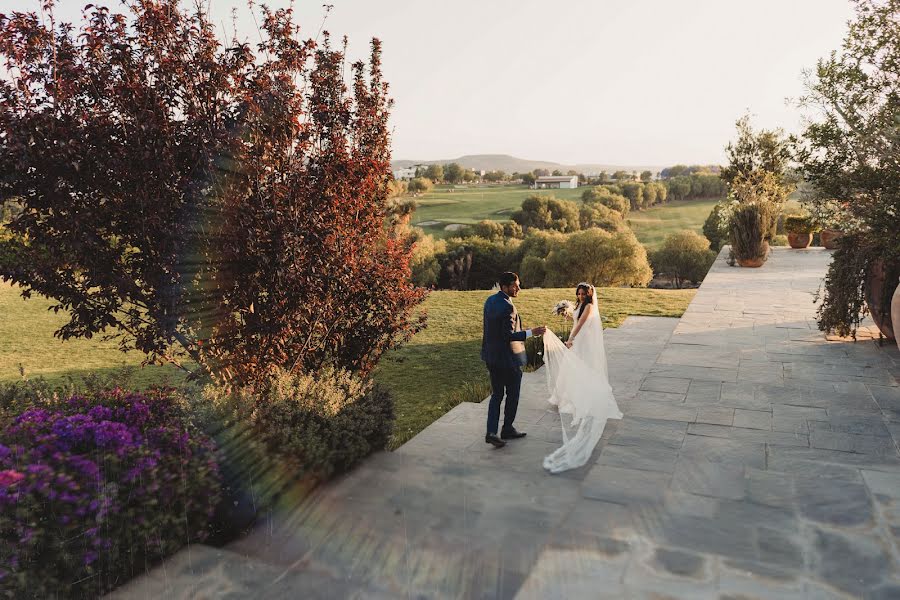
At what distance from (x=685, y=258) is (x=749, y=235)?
3352cm

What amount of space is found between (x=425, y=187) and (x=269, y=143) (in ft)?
274

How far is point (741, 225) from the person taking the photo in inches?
699

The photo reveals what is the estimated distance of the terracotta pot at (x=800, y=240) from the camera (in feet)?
70.2

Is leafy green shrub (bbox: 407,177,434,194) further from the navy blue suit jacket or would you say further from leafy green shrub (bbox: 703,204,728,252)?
the navy blue suit jacket

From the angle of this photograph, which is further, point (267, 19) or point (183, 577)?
point (267, 19)

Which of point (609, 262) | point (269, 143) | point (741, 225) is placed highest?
point (269, 143)

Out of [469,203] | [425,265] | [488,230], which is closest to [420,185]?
[469,203]

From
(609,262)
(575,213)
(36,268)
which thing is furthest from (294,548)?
(575,213)

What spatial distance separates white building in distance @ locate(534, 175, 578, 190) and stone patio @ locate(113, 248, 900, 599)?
8838 cm

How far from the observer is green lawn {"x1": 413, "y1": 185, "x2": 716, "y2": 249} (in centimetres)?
7213

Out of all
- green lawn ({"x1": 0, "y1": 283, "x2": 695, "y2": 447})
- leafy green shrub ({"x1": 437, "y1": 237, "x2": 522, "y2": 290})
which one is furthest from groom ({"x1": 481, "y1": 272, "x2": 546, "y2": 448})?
leafy green shrub ({"x1": 437, "y1": 237, "x2": 522, "y2": 290})

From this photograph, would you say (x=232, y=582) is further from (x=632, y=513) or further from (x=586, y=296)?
(x=586, y=296)

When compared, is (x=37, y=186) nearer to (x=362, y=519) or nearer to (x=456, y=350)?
(x=362, y=519)

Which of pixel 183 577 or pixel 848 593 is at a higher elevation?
pixel 848 593
